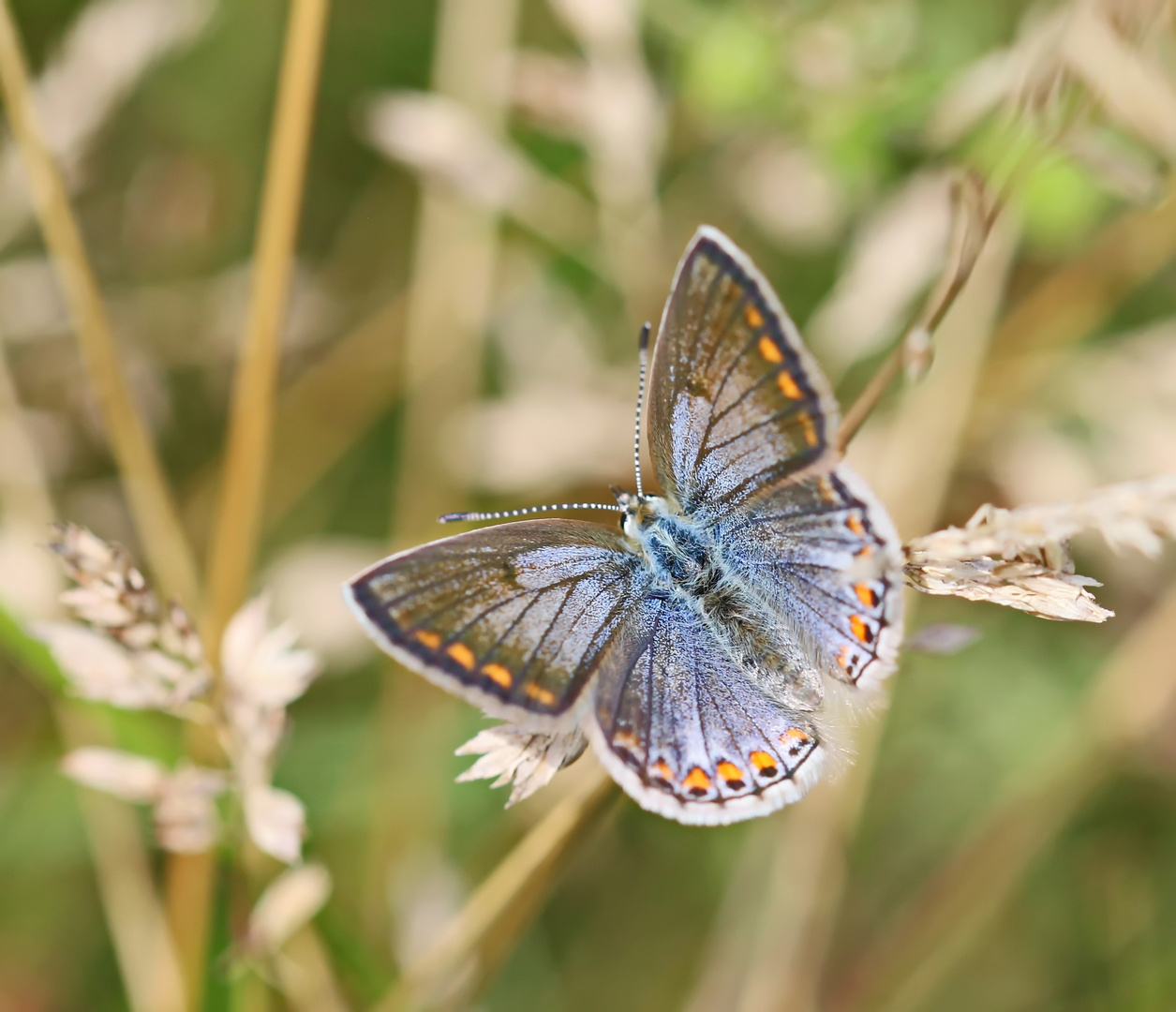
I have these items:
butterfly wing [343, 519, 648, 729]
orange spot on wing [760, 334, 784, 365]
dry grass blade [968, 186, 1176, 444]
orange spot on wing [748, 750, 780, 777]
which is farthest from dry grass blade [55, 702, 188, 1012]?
dry grass blade [968, 186, 1176, 444]

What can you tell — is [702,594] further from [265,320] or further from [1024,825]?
[1024,825]

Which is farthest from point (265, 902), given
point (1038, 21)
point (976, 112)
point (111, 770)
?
point (1038, 21)

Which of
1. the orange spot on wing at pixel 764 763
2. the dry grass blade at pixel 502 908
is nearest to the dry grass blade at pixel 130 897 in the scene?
the dry grass blade at pixel 502 908

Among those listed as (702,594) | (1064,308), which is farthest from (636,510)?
(1064,308)

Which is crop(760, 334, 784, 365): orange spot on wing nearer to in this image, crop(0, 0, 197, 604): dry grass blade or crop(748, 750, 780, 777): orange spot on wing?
crop(748, 750, 780, 777): orange spot on wing

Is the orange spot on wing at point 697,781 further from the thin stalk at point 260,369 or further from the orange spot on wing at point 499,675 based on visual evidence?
A: the thin stalk at point 260,369
